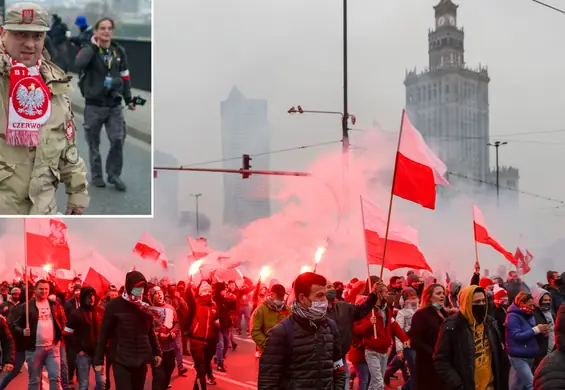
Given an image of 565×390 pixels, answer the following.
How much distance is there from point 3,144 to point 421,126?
542 inches

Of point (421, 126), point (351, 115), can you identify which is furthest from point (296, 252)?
point (421, 126)

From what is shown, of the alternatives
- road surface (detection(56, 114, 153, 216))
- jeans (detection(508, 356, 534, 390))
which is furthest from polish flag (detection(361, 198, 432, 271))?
road surface (detection(56, 114, 153, 216))

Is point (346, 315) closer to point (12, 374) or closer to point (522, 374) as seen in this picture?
point (522, 374)

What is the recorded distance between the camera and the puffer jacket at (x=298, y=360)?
5430 mm

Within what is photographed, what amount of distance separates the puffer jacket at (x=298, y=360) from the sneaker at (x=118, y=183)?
6.88m

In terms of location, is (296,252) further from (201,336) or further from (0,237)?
(201,336)

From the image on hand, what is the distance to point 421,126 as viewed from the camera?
2312 centimetres

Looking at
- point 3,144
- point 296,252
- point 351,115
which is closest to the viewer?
point 3,144

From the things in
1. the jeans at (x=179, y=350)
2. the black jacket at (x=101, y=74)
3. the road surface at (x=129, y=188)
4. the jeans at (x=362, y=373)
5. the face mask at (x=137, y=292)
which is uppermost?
the black jacket at (x=101, y=74)

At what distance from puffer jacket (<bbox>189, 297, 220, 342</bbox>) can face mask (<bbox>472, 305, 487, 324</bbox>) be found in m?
5.21

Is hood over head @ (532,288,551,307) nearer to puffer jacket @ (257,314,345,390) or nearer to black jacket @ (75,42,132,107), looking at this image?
puffer jacket @ (257,314,345,390)

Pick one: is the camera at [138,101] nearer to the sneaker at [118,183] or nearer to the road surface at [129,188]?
the road surface at [129,188]

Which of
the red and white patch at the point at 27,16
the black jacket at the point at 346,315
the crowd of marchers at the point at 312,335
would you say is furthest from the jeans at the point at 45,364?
the red and white patch at the point at 27,16

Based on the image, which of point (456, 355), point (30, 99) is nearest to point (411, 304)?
point (456, 355)
